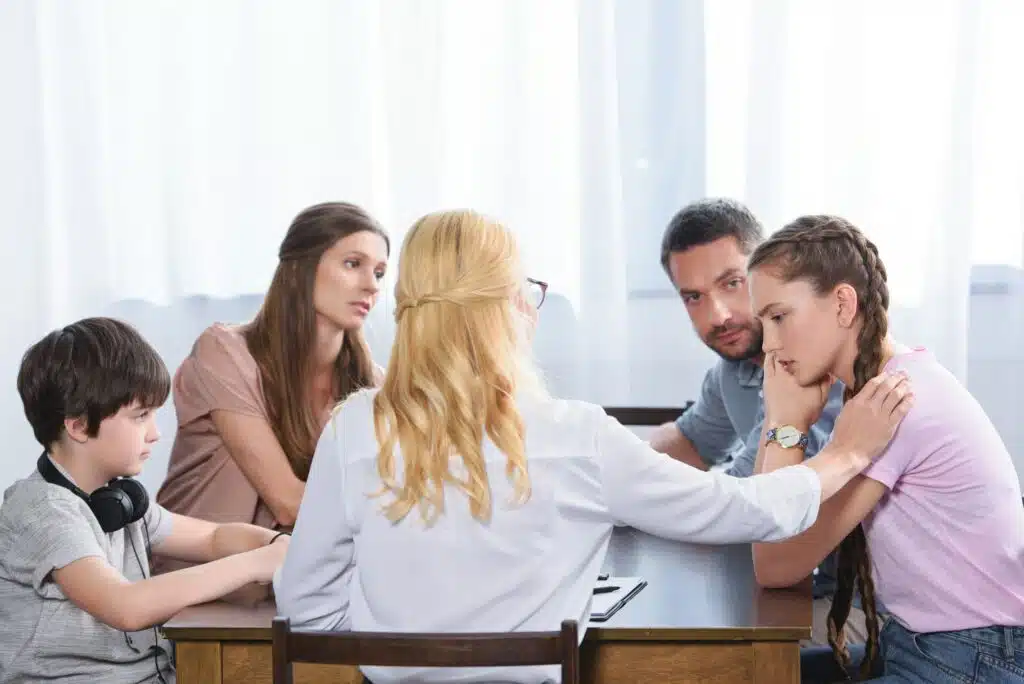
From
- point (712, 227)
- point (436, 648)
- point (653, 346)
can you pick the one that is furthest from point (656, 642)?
point (653, 346)

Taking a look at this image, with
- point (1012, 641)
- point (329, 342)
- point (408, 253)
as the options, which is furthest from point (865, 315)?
point (329, 342)

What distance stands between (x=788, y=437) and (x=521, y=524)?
2.02 feet

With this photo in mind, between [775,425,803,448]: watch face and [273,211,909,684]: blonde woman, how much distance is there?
354 millimetres

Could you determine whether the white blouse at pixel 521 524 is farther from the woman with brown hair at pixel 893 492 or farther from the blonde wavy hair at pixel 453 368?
the woman with brown hair at pixel 893 492

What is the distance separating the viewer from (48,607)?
72.4 inches

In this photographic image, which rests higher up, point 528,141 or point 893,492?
point 528,141

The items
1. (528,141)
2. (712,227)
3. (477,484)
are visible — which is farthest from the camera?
(528,141)

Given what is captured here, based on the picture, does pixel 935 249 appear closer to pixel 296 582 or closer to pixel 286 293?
pixel 286 293

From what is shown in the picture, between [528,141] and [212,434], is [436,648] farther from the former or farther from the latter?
[528,141]

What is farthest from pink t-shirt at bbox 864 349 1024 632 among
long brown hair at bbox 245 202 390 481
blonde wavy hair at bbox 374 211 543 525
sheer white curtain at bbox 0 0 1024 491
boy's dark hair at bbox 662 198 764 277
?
sheer white curtain at bbox 0 0 1024 491

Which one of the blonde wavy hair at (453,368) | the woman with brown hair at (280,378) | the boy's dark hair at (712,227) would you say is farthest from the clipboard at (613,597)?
the boy's dark hair at (712,227)

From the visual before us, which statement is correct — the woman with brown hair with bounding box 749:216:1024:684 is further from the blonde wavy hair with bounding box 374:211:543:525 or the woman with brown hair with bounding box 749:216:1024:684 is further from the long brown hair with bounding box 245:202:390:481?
the long brown hair with bounding box 245:202:390:481

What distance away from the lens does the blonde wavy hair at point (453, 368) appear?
152 cm

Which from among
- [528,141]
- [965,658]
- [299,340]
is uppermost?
[528,141]
